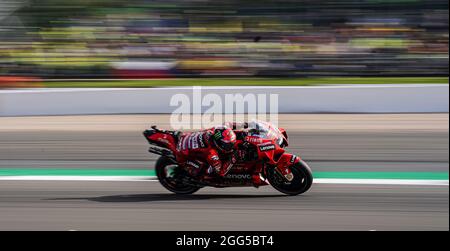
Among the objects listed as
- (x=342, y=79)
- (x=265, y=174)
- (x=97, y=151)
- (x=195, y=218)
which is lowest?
(x=195, y=218)

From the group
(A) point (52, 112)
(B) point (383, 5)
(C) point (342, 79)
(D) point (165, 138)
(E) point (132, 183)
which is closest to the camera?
(D) point (165, 138)

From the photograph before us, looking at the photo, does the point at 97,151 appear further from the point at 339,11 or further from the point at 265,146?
the point at 339,11

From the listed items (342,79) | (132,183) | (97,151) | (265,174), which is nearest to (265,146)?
(265,174)

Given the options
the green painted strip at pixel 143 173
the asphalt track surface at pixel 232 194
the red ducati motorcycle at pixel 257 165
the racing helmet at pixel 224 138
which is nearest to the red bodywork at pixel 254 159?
the red ducati motorcycle at pixel 257 165

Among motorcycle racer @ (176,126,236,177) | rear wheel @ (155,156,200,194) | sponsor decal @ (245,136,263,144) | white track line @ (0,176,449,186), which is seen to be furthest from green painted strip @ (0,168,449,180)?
sponsor decal @ (245,136,263,144)

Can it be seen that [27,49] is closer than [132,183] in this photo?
No

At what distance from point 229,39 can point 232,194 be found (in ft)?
38.4

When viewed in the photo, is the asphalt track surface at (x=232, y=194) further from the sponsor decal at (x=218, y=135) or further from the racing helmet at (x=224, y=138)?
the sponsor decal at (x=218, y=135)

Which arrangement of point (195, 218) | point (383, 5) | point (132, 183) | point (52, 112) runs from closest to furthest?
point (195, 218)
point (132, 183)
point (52, 112)
point (383, 5)

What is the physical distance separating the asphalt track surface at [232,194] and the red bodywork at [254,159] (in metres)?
0.22

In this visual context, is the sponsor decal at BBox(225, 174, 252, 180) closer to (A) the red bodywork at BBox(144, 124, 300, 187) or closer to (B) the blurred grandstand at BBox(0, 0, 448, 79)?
(A) the red bodywork at BBox(144, 124, 300, 187)

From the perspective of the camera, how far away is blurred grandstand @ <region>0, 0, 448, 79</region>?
690 inches

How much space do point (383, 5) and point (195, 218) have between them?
44.8 feet

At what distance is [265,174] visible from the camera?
7176 millimetres
